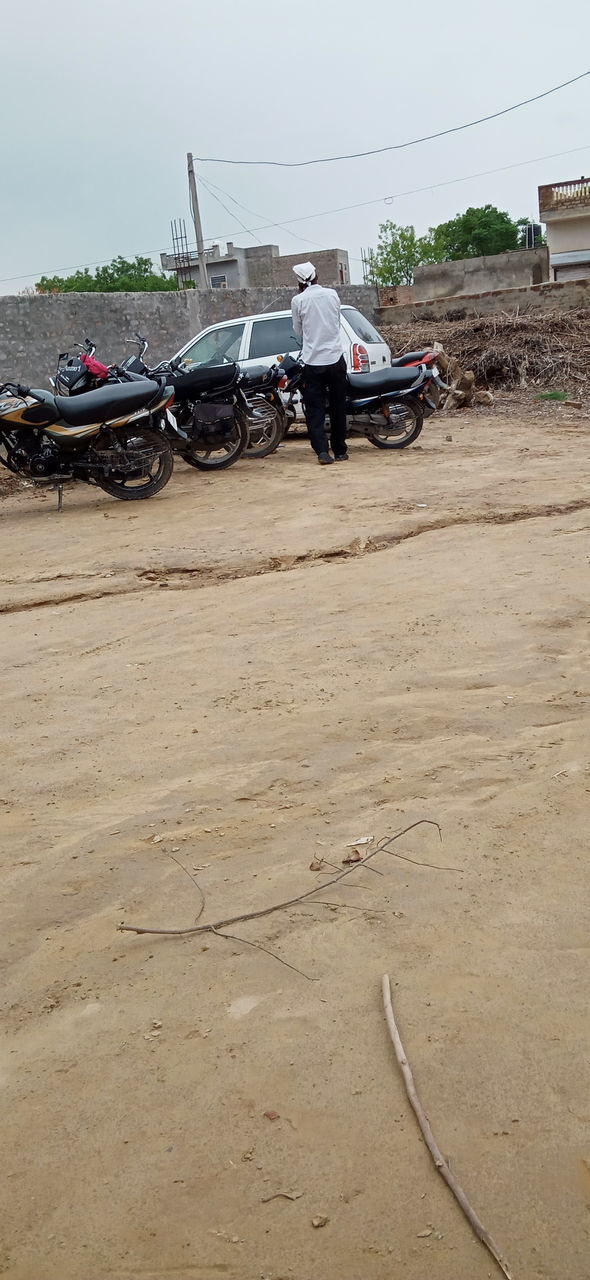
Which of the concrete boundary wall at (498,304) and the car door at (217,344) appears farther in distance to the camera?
the concrete boundary wall at (498,304)

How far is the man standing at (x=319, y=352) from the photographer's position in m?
8.91

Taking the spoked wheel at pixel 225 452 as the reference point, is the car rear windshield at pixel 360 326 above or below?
above

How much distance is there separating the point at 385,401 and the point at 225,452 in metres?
1.67

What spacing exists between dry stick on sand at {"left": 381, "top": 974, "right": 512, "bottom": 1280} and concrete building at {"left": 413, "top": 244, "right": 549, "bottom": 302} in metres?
27.1

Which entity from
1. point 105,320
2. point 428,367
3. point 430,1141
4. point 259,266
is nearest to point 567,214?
point 259,266

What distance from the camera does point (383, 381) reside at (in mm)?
9609

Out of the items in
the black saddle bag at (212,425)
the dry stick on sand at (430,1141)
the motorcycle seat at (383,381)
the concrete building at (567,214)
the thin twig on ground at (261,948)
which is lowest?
the dry stick on sand at (430,1141)

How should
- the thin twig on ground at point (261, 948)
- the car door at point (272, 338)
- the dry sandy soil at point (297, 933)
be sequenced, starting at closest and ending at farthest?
the dry sandy soil at point (297, 933) < the thin twig on ground at point (261, 948) < the car door at point (272, 338)

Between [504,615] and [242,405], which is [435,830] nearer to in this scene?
[504,615]

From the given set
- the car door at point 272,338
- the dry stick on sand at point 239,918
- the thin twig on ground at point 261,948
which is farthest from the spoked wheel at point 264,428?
the thin twig on ground at point 261,948

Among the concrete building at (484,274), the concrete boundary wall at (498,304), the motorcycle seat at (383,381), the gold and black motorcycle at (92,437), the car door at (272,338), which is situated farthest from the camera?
the concrete building at (484,274)

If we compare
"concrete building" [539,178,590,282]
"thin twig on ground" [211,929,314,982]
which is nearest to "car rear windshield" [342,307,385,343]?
"thin twig on ground" [211,929,314,982]

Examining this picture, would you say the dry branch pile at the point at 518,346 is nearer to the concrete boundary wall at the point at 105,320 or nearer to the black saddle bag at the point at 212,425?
the concrete boundary wall at the point at 105,320

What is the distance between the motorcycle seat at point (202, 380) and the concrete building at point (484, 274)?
1979 cm
